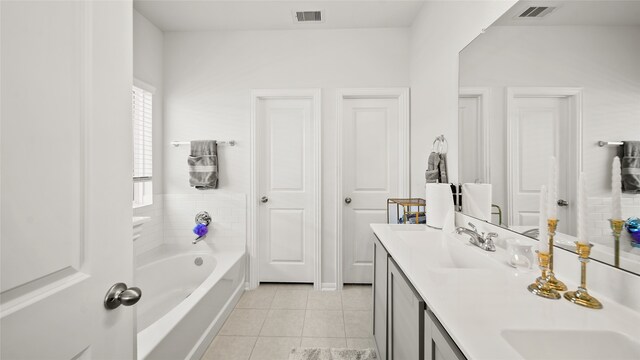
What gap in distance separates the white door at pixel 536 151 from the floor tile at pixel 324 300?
1664 mm

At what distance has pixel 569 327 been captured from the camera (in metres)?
0.61

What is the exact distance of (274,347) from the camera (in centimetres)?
176

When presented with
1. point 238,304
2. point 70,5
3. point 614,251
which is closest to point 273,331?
point 238,304

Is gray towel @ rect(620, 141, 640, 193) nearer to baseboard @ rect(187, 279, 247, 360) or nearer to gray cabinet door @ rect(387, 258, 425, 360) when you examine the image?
gray cabinet door @ rect(387, 258, 425, 360)

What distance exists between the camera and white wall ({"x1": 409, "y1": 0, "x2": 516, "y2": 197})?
150cm

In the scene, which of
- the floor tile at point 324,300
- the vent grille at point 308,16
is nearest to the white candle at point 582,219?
the floor tile at point 324,300

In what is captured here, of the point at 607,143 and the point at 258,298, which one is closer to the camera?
the point at 607,143

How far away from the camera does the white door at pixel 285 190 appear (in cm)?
269

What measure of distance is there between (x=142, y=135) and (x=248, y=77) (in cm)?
118

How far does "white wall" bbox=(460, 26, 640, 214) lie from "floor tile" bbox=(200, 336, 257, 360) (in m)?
1.90

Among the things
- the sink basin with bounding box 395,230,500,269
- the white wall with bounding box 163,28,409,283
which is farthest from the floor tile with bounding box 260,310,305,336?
the sink basin with bounding box 395,230,500,269

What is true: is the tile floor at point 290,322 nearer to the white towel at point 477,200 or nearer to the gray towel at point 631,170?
the white towel at point 477,200

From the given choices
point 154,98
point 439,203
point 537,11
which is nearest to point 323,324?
point 439,203

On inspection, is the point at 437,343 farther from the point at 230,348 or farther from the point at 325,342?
the point at 230,348
